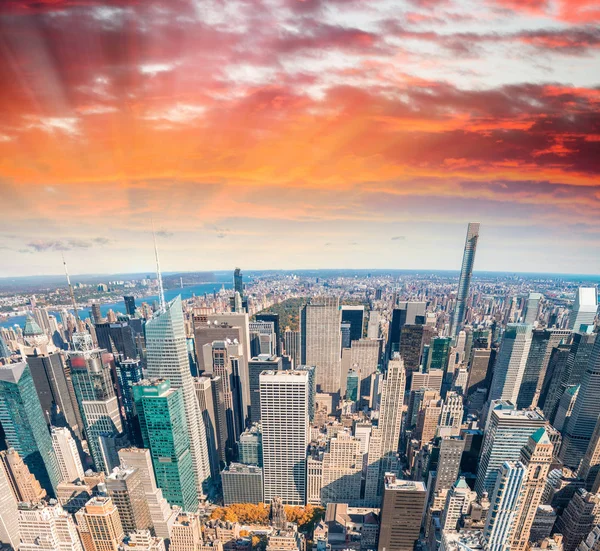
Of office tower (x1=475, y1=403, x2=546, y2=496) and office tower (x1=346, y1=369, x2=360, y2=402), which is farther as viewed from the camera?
office tower (x1=346, y1=369, x2=360, y2=402)

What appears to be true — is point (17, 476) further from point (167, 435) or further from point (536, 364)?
point (536, 364)

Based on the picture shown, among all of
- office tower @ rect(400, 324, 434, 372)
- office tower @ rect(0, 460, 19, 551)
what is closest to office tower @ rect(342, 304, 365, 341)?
office tower @ rect(400, 324, 434, 372)

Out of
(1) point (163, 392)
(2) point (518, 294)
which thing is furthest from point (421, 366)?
(1) point (163, 392)

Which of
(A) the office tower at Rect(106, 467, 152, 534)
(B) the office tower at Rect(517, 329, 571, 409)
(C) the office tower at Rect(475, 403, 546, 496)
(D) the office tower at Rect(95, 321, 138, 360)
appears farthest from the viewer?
(D) the office tower at Rect(95, 321, 138, 360)

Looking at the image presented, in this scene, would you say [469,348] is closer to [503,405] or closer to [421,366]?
[421,366]

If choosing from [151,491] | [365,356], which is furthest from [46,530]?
[365,356]

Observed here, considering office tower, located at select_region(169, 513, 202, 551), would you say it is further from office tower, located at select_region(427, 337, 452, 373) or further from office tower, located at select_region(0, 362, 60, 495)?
office tower, located at select_region(427, 337, 452, 373)
